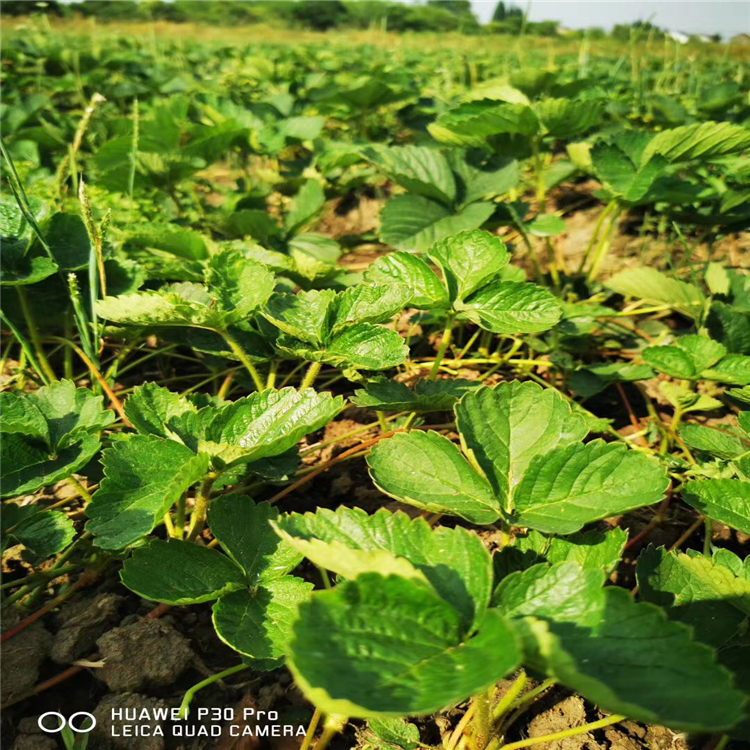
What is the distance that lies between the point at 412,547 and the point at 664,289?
1298 mm

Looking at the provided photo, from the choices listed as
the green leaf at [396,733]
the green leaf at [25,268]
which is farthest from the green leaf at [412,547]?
the green leaf at [25,268]

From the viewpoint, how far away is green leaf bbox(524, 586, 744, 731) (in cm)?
62

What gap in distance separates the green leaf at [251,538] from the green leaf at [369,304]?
0.39 metres

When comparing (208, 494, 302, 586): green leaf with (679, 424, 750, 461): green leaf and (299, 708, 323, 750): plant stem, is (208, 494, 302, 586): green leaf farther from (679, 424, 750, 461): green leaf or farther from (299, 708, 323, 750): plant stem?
(679, 424, 750, 461): green leaf

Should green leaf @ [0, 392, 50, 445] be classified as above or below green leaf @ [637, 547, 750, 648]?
above

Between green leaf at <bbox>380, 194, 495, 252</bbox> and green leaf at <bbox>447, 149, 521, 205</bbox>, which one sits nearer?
green leaf at <bbox>380, 194, 495, 252</bbox>

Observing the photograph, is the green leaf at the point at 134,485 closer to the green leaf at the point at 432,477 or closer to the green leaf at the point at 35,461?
the green leaf at the point at 35,461

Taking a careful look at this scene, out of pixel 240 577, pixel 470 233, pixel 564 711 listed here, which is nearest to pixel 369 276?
pixel 470 233

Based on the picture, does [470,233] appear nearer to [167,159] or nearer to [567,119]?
[567,119]

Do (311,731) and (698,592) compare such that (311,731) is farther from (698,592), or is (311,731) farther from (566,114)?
(566,114)

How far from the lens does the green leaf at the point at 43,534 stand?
1160mm

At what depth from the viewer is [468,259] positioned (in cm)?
139

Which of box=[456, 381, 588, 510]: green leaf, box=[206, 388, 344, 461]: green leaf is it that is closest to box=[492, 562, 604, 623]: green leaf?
box=[456, 381, 588, 510]: green leaf

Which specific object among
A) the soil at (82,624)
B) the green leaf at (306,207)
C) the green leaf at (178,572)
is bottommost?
the soil at (82,624)
